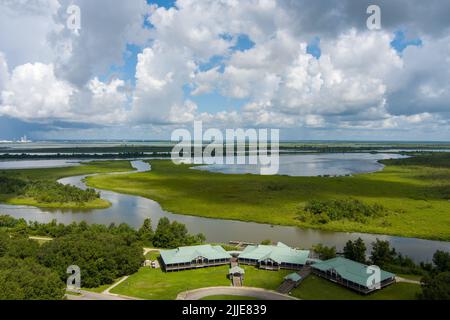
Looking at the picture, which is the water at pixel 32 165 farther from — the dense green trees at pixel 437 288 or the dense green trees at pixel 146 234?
the dense green trees at pixel 437 288

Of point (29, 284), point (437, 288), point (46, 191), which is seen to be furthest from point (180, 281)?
point (46, 191)

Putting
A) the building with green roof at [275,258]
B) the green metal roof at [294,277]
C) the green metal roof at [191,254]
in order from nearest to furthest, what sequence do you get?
the green metal roof at [294,277], the building with green roof at [275,258], the green metal roof at [191,254]

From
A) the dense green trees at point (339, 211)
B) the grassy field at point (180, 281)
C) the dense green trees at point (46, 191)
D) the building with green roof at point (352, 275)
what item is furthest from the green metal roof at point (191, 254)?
the dense green trees at point (46, 191)

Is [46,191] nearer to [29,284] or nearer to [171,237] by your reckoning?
[171,237]

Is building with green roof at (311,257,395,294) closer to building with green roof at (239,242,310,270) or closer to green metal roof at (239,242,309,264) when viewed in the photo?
building with green roof at (239,242,310,270)

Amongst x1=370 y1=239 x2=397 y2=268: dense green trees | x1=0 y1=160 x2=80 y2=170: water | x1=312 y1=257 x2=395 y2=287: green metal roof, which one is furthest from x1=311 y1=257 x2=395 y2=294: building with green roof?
Answer: x1=0 y1=160 x2=80 y2=170: water
